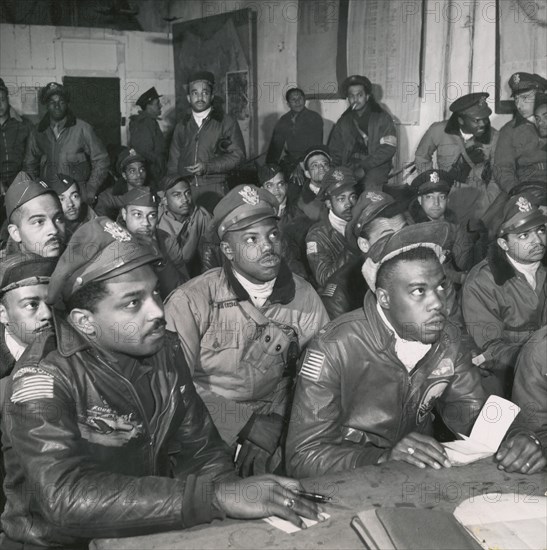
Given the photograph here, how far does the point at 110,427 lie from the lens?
1.99 meters

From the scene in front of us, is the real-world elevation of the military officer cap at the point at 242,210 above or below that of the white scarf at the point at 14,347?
above

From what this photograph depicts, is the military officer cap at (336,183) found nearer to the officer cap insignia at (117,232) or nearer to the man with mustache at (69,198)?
the man with mustache at (69,198)

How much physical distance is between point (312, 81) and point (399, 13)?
1.64 meters

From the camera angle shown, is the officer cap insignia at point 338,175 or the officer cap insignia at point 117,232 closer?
the officer cap insignia at point 117,232

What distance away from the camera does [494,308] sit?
3965 millimetres

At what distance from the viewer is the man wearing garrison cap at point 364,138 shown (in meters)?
7.06

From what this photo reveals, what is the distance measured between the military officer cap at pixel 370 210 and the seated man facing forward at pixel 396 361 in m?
1.82

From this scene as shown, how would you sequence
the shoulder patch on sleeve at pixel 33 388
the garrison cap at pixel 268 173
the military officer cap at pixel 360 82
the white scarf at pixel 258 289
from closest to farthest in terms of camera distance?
the shoulder patch on sleeve at pixel 33 388 → the white scarf at pixel 258 289 → the garrison cap at pixel 268 173 → the military officer cap at pixel 360 82

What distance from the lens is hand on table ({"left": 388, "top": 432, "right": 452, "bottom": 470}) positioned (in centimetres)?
201

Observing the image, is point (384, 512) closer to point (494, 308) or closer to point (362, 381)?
point (362, 381)

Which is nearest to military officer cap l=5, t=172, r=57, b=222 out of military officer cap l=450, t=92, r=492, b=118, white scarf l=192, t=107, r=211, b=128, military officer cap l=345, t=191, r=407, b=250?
military officer cap l=345, t=191, r=407, b=250

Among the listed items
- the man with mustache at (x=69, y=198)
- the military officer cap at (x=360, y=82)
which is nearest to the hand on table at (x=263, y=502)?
the man with mustache at (x=69, y=198)

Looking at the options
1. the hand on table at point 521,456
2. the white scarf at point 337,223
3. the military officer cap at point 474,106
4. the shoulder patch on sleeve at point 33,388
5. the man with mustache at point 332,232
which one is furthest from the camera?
the military officer cap at point 474,106

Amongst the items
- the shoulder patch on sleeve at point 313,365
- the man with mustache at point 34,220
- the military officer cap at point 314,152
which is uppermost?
the military officer cap at point 314,152
